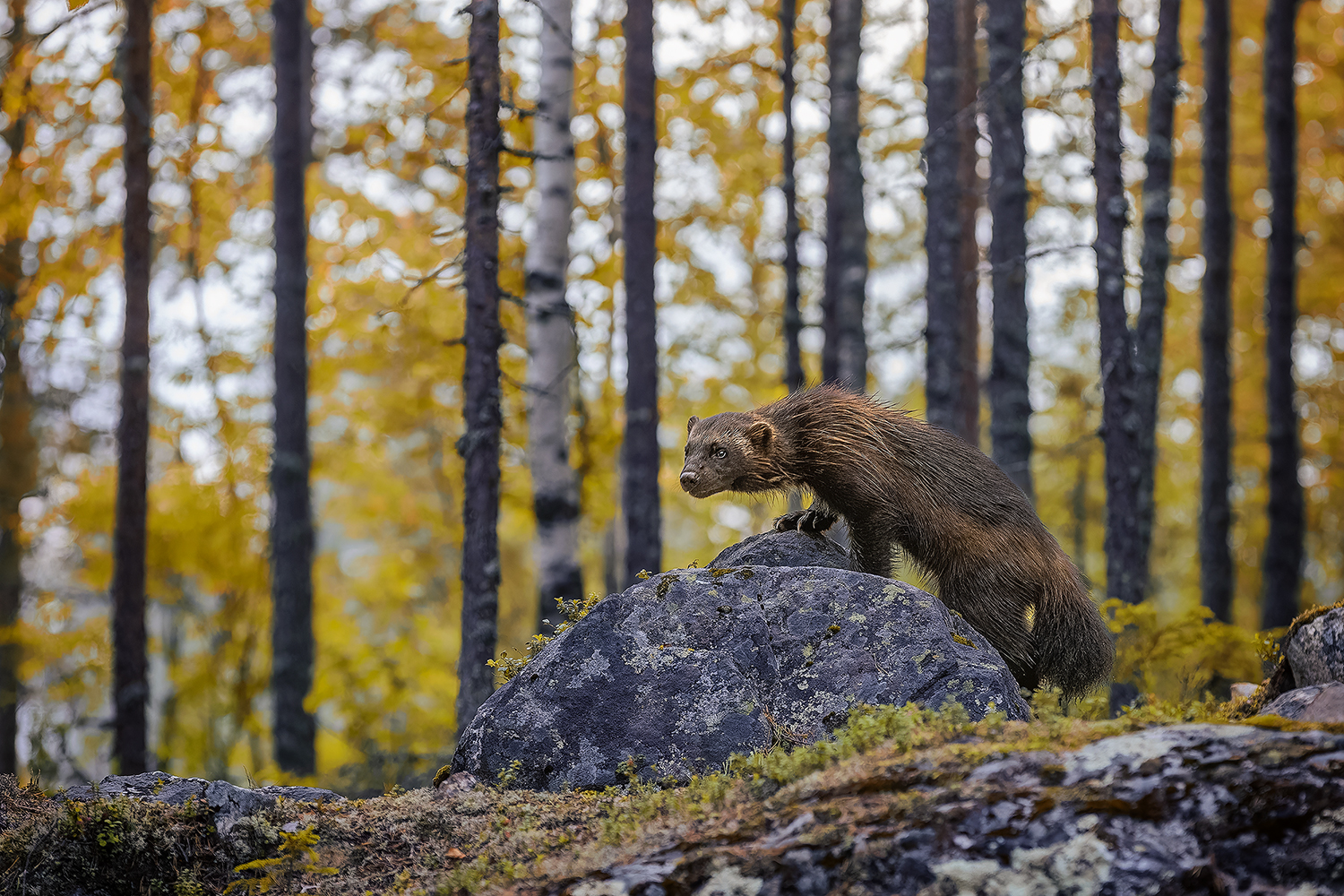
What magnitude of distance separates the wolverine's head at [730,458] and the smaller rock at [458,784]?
2.18 m

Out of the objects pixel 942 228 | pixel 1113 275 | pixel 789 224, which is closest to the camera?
pixel 1113 275

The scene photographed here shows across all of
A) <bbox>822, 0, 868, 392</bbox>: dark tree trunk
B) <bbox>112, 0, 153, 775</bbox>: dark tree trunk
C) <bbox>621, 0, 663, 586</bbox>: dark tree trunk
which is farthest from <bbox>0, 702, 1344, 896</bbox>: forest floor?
<bbox>822, 0, 868, 392</bbox>: dark tree trunk

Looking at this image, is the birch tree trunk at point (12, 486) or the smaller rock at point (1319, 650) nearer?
the smaller rock at point (1319, 650)

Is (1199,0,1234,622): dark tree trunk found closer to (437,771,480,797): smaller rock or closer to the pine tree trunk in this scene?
the pine tree trunk

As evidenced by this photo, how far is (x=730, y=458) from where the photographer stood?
20.7ft

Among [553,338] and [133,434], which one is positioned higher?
[553,338]

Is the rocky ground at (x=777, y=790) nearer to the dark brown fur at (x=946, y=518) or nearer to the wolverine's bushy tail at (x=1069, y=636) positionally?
the dark brown fur at (x=946, y=518)

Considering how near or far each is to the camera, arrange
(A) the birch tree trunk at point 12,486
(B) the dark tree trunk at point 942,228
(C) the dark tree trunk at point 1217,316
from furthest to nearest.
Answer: (A) the birch tree trunk at point 12,486 → (C) the dark tree trunk at point 1217,316 → (B) the dark tree trunk at point 942,228

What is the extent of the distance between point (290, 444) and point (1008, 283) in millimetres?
9514

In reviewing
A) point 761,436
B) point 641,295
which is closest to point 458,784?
point 761,436

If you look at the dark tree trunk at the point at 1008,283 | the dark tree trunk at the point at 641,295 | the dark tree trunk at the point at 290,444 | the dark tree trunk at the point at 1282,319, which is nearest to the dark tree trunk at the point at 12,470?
the dark tree trunk at the point at 290,444

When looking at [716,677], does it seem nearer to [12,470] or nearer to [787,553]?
[787,553]

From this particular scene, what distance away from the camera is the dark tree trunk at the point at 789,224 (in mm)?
15258

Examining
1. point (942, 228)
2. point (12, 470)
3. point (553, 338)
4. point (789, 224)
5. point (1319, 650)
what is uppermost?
point (789, 224)
